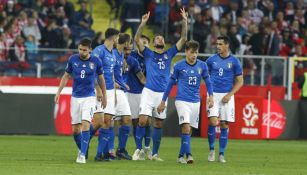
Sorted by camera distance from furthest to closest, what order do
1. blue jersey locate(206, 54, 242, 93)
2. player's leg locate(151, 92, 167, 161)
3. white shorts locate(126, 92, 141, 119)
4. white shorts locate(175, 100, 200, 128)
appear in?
white shorts locate(126, 92, 141, 119), blue jersey locate(206, 54, 242, 93), player's leg locate(151, 92, 167, 161), white shorts locate(175, 100, 200, 128)

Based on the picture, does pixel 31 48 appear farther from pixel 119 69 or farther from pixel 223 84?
pixel 223 84

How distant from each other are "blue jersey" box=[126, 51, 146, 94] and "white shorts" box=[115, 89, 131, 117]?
1.08 metres

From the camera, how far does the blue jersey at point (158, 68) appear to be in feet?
68.6

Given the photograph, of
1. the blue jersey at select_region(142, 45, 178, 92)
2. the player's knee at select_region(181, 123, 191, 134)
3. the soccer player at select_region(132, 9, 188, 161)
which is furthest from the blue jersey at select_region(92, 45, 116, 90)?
the player's knee at select_region(181, 123, 191, 134)

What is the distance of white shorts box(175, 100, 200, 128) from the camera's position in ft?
65.1

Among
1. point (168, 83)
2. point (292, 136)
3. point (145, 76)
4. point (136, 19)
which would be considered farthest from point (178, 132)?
point (168, 83)

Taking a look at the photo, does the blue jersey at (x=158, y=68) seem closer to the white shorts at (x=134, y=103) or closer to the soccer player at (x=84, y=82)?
the white shorts at (x=134, y=103)

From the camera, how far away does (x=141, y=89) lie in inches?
868

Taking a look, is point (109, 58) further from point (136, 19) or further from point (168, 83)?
point (136, 19)

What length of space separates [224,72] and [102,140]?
9.89 ft

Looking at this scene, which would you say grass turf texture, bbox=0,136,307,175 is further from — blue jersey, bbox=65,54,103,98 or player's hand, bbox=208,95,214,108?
blue jersey, bbox=65,54,103,98

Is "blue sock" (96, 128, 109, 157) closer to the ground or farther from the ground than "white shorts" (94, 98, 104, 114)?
closer to the ground

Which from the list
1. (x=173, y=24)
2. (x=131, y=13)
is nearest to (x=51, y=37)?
(x=131, y=13)

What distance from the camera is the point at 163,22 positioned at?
35781 mm
